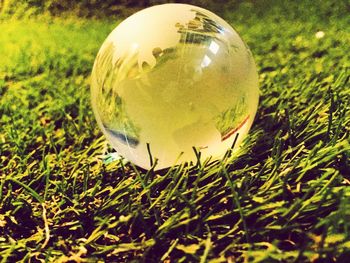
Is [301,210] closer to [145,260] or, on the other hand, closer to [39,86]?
[145,260]

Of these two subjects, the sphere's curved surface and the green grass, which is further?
the sphere's curved surface

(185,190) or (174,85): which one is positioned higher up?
(174,85)

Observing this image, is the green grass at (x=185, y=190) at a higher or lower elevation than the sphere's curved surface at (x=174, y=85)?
lower

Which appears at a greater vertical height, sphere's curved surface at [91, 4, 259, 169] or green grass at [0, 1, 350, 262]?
sphere's curved surface at [91, 4, 259, 169]
